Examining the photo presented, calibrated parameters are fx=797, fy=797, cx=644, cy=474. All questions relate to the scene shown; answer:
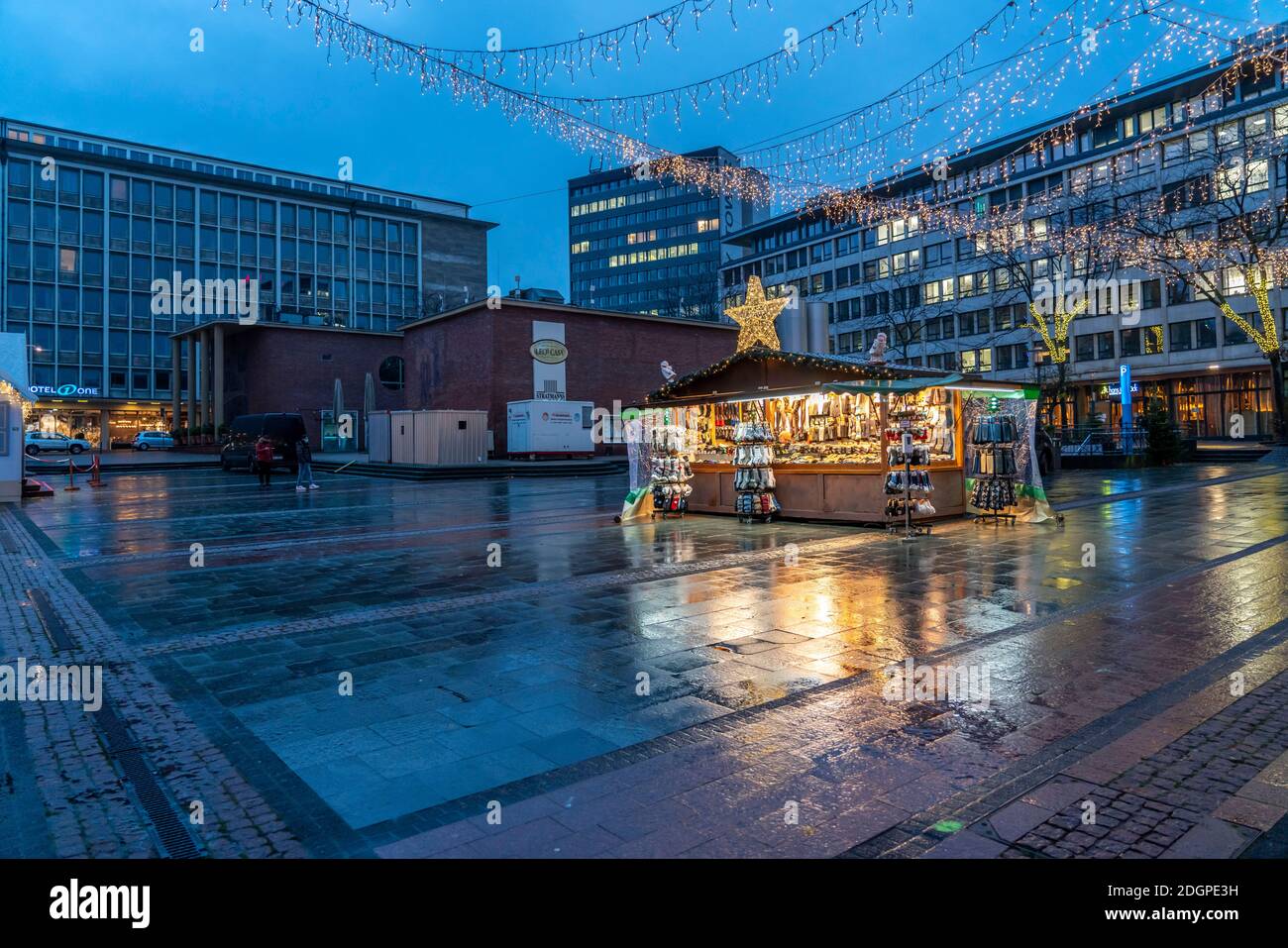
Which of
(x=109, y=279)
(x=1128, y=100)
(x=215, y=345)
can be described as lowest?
(x=215, y=345)

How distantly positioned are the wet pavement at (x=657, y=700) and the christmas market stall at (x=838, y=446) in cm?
255

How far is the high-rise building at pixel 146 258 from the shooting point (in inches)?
2339

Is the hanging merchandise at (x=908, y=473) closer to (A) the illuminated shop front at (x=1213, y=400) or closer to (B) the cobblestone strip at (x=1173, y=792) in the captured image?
(B) the cobblestone strip at (x=1173, y=792)

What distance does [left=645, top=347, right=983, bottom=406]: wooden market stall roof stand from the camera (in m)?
13.1

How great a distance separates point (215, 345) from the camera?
42.4 m

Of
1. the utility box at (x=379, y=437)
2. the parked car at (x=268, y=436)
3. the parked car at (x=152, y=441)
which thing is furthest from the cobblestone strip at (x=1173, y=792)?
the parked car at (x=152, y=441)

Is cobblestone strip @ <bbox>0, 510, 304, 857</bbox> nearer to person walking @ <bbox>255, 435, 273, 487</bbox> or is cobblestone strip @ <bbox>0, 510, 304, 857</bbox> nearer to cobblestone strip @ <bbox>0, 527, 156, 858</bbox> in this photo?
cobblestone strip @ <bbox>0, 527, 156, 858</bbox>

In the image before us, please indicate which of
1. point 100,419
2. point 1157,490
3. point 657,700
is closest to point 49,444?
point 100,419

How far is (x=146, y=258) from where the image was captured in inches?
2516

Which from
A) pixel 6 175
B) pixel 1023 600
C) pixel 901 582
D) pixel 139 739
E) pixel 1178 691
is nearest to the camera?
pixel 139 739

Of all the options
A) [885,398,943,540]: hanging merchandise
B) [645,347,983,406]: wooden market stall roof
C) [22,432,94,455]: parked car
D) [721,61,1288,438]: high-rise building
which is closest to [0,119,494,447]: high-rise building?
[22,432,94,455]: parked car
